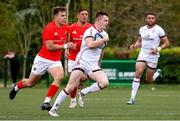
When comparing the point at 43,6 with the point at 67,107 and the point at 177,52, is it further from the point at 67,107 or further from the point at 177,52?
the point at 67,107

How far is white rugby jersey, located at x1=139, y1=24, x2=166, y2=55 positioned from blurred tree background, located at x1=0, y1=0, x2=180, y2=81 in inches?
842

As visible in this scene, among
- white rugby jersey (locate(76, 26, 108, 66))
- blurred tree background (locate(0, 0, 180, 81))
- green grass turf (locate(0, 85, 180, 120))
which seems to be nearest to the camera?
green grass turf (locate(0, 85, 180, 120))

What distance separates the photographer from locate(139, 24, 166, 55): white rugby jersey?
21.1 metres

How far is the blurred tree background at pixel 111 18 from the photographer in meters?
43.1

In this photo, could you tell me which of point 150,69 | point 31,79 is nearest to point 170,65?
point 150,69

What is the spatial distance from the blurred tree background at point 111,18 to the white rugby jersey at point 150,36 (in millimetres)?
21396

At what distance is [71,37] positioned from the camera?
1977cm

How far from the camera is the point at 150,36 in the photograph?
21.1 metres

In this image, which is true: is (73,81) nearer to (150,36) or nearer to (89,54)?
(89,54)

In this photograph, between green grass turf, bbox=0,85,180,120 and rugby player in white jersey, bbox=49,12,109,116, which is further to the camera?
rugby player in white jersey, bbox=49,12,109,116

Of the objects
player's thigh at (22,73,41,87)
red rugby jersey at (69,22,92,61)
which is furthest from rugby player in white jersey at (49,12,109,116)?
red rugby jersey at (69,22,92,61)

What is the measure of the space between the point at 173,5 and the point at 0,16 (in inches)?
385

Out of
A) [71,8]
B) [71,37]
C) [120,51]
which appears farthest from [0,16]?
[71,37]

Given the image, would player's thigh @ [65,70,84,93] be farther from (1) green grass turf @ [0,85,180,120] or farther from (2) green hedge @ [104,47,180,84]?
(2) green hedge @ [104,47,180,84]
